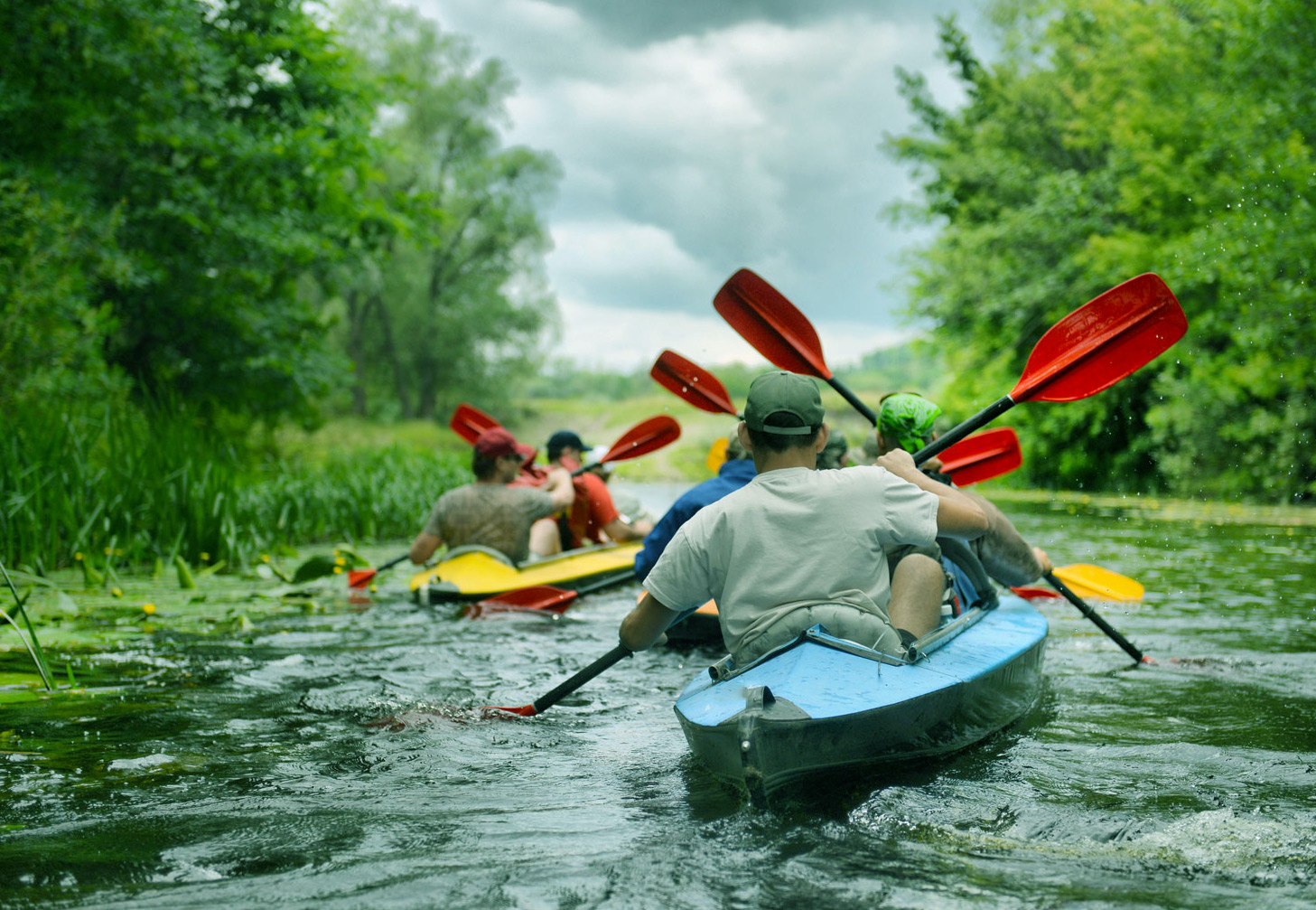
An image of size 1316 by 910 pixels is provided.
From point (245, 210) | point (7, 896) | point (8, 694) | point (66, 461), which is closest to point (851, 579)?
point (7, 896)

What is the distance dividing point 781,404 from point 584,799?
3.80 feet

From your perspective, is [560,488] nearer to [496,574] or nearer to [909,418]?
[496,574]

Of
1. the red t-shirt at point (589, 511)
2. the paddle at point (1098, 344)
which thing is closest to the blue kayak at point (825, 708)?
the paddle at point (1098, 344)

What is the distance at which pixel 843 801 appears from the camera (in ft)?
8.43

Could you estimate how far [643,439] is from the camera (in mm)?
7832

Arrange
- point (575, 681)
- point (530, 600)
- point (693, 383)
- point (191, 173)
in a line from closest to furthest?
point (575, 681) → point (693, 383) → point (530, 600) → point (191, 173)

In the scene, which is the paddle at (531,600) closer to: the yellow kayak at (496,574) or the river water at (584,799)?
the yellow kayak at (496,574)

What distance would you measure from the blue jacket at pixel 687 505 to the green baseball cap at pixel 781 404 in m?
2.19

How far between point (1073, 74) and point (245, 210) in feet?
55.6

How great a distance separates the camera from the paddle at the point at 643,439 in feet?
25.3

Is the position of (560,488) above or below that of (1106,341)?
below

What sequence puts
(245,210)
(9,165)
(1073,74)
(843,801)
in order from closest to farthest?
1. (843,801)
2. (9,165)
3. (245,210)
4. (1073,74)

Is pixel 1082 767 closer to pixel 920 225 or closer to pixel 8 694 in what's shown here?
pixel 8 694

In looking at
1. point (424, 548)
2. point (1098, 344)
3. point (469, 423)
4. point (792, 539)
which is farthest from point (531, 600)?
point (792, 539)
